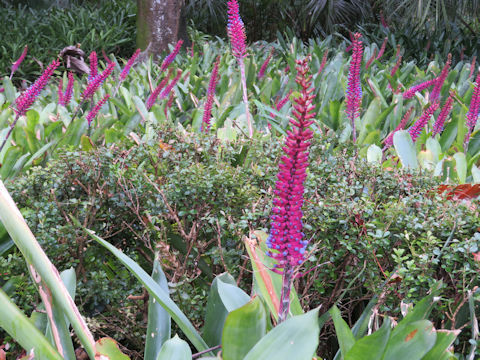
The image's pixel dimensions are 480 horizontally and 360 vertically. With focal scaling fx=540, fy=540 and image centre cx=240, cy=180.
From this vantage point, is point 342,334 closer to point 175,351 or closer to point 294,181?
point 175,351

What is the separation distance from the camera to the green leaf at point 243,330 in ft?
3.99

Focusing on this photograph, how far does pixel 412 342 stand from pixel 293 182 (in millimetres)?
522

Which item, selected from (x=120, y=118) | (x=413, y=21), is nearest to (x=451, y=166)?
(x=120, y=118)

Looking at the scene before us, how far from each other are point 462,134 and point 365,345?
6.62ft

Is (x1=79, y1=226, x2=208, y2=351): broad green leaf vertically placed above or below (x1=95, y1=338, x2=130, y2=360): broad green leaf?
above

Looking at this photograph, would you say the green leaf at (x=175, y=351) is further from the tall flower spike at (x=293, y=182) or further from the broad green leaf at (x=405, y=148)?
the broad green leaf at (x=405, y=148)

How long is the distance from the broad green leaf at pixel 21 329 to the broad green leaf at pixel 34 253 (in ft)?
0.28

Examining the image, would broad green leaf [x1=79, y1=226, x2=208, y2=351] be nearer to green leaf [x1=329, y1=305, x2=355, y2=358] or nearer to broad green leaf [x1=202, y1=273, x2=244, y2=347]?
broad green leaf [x1=202, y1=273, x2=244, y2=347]

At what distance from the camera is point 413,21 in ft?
25.3

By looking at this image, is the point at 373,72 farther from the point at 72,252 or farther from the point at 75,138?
the point at 72,252

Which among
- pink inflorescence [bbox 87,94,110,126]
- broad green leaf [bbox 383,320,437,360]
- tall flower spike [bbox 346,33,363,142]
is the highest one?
tall flower spike [bbox 346,33,363,142]

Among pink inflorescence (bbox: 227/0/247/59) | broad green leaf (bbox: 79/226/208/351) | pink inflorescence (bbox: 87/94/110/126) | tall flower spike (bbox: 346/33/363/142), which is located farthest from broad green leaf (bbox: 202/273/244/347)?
pink inflorescence (bbox: 87/94/110/126)

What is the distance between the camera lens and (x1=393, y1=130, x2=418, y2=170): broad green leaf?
2.44 meters

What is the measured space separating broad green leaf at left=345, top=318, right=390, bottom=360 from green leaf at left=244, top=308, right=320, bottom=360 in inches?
5.3
